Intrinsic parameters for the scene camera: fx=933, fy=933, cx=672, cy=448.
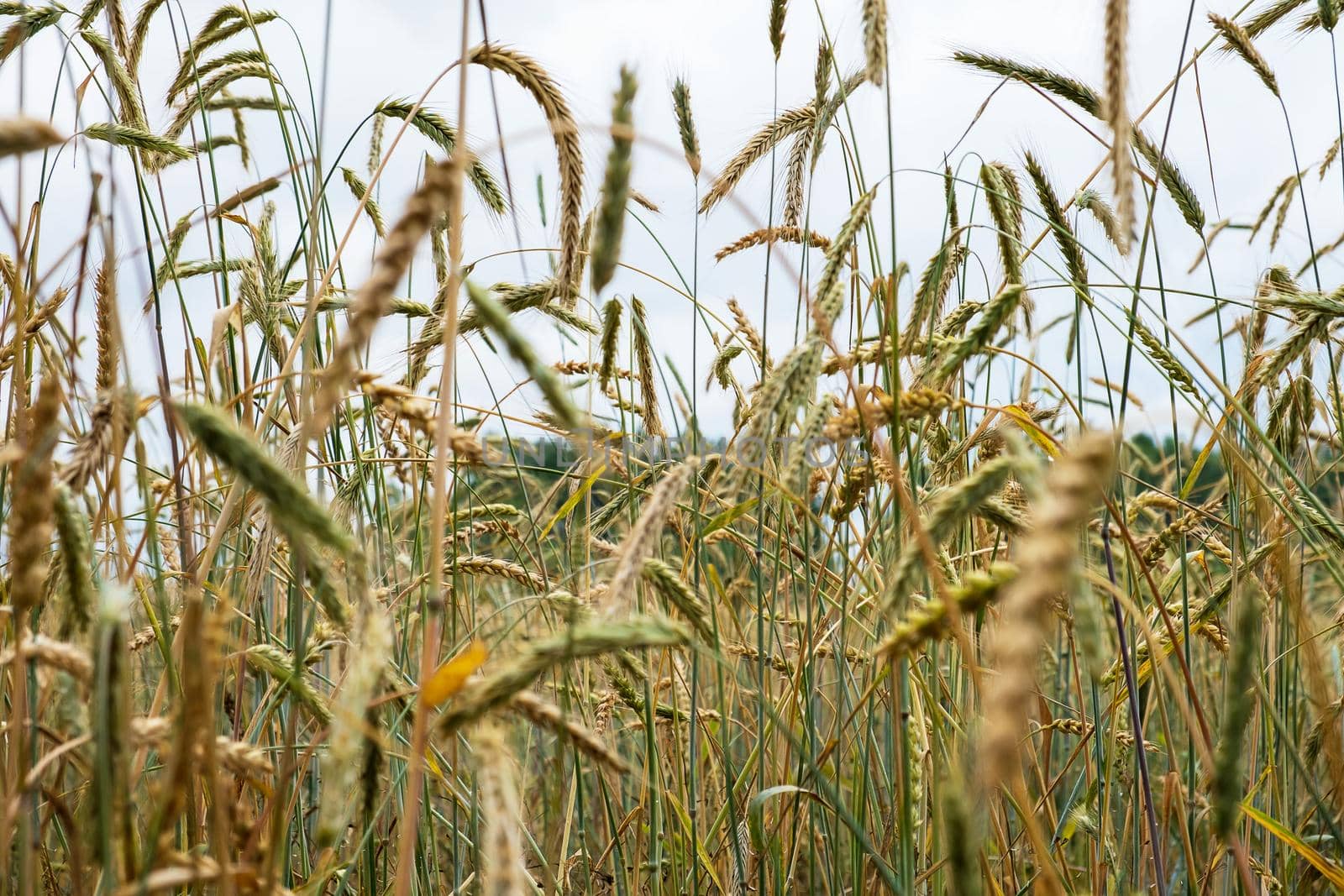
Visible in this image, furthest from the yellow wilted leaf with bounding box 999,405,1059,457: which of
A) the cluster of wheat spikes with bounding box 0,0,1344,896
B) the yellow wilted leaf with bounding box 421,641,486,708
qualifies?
the yellow wilted leaf with bounding box 421,641,486,708

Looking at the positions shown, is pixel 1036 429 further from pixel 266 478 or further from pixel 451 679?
pixel 266 478

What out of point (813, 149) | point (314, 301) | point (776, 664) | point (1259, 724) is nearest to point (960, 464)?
point (776, 664)

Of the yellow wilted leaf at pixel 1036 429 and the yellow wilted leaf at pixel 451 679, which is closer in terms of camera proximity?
the yellow wilted leaf at pixel 451 679

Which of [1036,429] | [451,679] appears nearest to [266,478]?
[451,679]

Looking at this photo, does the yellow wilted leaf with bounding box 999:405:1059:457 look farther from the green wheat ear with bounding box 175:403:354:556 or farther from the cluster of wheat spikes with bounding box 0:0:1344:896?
the green wheat ear with bounding box 175:403:354:556

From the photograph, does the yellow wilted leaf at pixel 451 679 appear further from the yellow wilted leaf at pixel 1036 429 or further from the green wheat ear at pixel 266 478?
the yellow wilted leaf at pixel 1036 429

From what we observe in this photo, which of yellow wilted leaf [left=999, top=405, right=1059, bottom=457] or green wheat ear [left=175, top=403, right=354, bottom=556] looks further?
yellow wilted leaf [left=999, top=405, right=1059, bottom=457]

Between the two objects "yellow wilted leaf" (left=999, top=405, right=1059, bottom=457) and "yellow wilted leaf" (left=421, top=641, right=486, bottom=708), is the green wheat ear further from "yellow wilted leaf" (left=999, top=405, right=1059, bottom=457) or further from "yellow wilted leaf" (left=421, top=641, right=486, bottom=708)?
"yellow wilted leaf" (left=999, top=405, right=1059, bottom=457)

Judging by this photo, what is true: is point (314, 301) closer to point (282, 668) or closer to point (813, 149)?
point (282, 668)

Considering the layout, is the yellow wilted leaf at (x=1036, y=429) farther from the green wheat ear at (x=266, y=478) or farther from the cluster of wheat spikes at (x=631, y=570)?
the green wheat ear at (x=266, y=478)

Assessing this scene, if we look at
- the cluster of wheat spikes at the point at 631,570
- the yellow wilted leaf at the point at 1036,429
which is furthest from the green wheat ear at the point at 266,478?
the yellow wilted leaf at the point at 1036,429

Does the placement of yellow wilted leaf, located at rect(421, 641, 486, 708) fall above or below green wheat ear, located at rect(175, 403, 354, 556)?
below

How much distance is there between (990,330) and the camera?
135 cm

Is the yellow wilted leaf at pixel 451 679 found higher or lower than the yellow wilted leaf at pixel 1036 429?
lower
